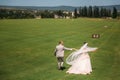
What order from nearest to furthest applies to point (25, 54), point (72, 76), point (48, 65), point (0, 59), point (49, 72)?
1. point (72, 76)
2. point (49, 72)
3. point (48, 65)
4. point (0, 59)
5. point (25, 54)

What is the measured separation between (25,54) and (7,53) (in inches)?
83.0

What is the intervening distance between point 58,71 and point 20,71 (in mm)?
2875

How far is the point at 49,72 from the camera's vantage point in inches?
1027

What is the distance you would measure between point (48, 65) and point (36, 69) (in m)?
2.22

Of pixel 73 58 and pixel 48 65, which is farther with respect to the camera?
pixel 48 65

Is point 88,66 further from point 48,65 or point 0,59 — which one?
point 0,59

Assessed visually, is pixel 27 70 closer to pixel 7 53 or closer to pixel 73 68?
pixel 73 68

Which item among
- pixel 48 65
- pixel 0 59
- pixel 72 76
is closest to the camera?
pixel 72 76

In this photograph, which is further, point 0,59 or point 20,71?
point 0,59

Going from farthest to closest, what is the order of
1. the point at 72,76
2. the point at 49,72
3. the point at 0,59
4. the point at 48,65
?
the point at 0,59
the point at 48,65
the point at 49,72
the point at 72,76

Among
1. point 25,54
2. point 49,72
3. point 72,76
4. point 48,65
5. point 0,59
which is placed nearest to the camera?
point 72,76

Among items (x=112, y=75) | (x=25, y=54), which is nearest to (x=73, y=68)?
(x=112, y=75)

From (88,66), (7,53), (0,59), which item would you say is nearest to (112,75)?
(88,66)

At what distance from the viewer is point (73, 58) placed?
26391 millimetres
